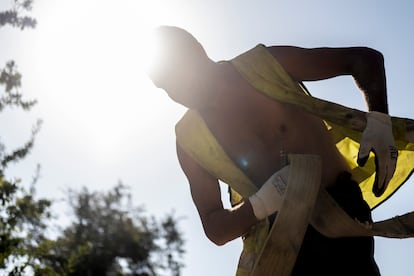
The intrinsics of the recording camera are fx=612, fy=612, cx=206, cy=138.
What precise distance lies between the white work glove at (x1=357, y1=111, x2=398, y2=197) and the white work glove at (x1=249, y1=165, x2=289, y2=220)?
30 cm

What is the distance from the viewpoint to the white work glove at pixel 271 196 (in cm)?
229

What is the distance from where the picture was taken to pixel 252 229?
2.58 meters

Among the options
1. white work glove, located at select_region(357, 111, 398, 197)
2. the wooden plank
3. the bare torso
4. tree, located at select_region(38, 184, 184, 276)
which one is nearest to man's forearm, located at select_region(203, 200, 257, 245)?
the bare torso

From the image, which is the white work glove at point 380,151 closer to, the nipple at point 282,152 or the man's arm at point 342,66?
the man's arm at point 342,66

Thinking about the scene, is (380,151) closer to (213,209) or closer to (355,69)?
(355,69)

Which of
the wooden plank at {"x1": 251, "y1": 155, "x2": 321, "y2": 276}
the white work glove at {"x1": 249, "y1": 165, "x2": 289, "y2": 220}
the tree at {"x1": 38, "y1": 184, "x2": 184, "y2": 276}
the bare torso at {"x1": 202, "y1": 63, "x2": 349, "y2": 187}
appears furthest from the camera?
the tree at {"x1": 38, "y1": 184, "x2": 184, "y2": 276}

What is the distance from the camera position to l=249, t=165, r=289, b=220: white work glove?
7.53ft

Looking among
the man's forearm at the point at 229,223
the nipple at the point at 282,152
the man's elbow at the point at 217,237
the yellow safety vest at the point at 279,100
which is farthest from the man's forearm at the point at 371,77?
the man's elbow at the point at 217,237

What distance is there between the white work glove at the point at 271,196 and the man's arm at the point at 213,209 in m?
0.05

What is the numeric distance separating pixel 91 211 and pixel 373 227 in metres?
35.0

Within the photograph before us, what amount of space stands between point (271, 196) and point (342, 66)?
755mm

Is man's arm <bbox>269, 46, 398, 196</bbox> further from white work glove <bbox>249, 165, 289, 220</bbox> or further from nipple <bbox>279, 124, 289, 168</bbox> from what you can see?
white work glove <bbox>249, 165, 289, 220</bbox>

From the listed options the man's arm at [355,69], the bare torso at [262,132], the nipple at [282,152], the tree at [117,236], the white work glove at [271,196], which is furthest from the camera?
the tree at [117,236]

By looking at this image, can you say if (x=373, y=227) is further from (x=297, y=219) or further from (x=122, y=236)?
(x=122, y=236)
